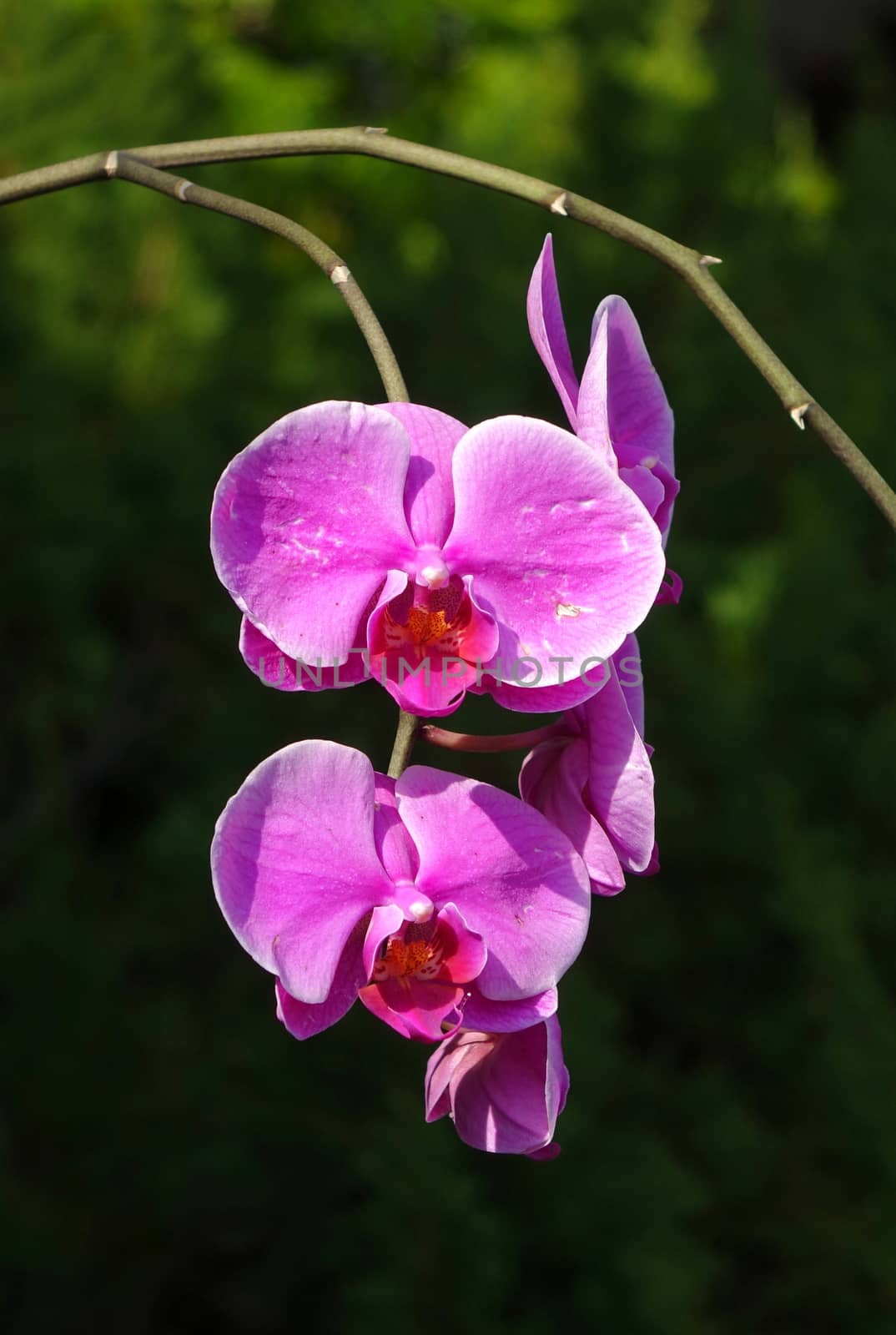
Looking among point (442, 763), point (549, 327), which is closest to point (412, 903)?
point (549, 327)

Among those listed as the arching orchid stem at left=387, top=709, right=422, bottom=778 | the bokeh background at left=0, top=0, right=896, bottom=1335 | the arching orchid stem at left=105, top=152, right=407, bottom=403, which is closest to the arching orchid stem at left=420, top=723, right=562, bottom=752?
the arching orchid stem at left=387, top=709, right=422, bottom=778

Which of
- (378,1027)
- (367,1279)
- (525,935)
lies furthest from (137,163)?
(378,1027)

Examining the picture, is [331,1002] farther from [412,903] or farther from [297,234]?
[297,234]

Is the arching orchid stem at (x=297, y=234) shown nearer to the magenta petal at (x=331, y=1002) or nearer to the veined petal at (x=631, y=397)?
the veined petal at (x=631, y=397)

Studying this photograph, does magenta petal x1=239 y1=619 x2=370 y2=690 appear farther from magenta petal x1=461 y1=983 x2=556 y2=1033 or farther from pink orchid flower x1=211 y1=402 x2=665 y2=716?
magenta petal x1=461 y1=983 x2=556 y2=1033

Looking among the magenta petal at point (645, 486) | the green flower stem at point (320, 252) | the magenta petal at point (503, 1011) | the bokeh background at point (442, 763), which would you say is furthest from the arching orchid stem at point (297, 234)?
the bokeh background at point (442, 763)
